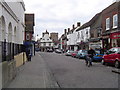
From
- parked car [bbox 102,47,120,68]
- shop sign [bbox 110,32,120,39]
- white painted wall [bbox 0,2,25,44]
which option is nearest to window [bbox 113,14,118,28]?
shop sign [bbox 110,32,120,39]

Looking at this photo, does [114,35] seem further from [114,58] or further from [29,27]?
[29,27]

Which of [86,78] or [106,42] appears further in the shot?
[106,42]

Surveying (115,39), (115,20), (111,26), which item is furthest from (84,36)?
(115,39)

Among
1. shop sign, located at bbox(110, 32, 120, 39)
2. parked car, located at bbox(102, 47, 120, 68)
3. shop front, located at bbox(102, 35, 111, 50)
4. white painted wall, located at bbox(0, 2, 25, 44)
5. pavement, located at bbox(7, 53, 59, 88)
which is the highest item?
white painted wall, located at bbox(0, 2, 25, 44)

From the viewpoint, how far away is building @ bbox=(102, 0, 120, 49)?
24.7 m

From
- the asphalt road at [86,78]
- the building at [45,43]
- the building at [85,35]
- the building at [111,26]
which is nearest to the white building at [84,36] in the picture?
the building at [85,35]

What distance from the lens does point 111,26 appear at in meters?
26.5

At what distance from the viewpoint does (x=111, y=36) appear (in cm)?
2617

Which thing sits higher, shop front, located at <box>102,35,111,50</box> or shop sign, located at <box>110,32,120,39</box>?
shop sign, located at <box>110,32,120,39</box>

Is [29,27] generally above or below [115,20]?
above

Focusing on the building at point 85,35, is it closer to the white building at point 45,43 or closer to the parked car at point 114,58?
the parked car at point 114,58

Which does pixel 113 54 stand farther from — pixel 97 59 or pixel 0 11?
pixel 0 11

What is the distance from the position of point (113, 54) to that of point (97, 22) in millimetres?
23392

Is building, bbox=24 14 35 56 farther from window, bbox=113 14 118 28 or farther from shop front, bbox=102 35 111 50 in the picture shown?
window, bbox=113 14 118 28
